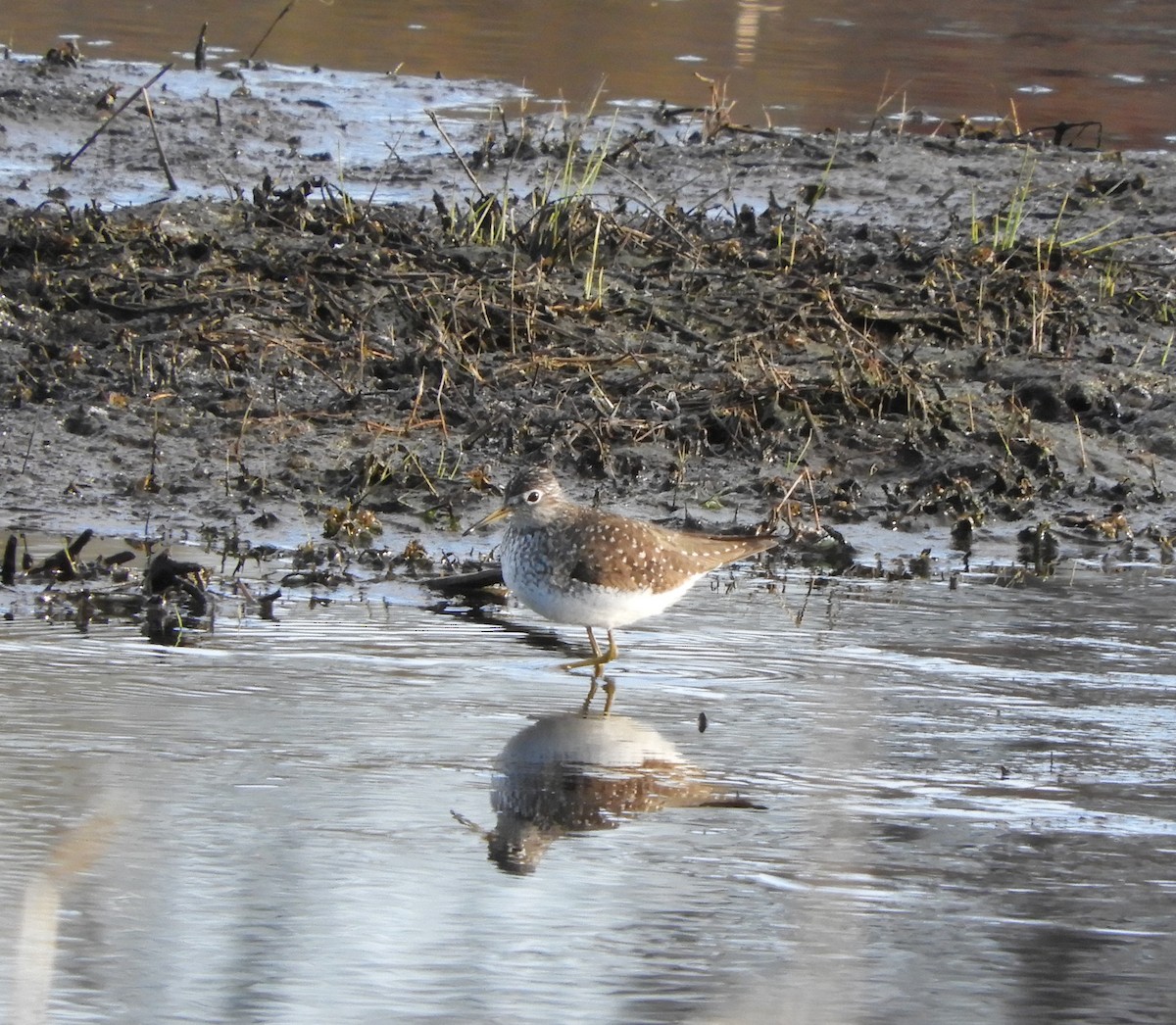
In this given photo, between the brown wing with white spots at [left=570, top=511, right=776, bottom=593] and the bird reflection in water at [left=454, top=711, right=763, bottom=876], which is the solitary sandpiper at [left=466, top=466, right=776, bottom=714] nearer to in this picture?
the brown wing with white spots at [left=570, top=511, right=776, bottom=593]

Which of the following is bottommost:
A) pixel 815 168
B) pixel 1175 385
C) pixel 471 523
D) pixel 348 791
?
pixel 348 791

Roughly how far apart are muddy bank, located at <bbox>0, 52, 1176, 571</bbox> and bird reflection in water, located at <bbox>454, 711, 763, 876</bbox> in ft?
6.66

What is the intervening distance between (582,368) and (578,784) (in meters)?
3.89

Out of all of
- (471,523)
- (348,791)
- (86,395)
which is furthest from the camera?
(86,395)

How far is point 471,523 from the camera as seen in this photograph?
7.59m

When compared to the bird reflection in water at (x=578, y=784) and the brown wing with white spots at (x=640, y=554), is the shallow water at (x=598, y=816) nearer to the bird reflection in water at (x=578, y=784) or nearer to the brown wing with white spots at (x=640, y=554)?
the bird reflection in water at (x=578, y=784)

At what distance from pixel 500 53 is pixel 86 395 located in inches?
368

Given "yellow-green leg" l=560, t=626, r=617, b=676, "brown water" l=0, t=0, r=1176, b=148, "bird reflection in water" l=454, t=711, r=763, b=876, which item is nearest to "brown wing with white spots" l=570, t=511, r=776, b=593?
"yellow-green leg" l=560, t=626, r=617, b=676

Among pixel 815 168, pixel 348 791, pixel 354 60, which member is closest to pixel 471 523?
pixel 348 791

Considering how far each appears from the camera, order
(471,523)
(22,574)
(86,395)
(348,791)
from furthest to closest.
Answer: (86,395) → (471,523) → (22,574) → (348,791)

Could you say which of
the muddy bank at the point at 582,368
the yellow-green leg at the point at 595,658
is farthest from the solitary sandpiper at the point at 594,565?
the muddy bank at the point at 582,368

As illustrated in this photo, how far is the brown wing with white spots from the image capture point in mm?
6121

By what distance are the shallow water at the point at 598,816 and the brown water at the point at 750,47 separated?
8.69 m

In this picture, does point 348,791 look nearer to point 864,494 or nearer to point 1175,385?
point 864,494
